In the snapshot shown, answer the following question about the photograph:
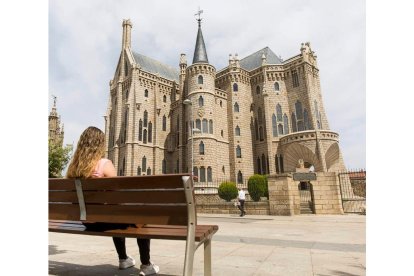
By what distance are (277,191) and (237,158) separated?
19.6 metres

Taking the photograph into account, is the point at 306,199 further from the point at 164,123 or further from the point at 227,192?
the point at 164,123

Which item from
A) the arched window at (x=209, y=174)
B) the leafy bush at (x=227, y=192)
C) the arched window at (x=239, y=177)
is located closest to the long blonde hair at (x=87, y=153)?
the leafy bush at (x=227, y=192)

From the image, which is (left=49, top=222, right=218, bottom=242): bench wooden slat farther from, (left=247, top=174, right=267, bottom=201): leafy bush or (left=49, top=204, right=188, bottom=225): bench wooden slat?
(left=247, top=174, right=267, bottom=201): leafy bush


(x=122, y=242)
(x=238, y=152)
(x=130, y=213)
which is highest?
(x=238, y=152)

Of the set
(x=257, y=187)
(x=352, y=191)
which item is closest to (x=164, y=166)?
(x=257, y=187)

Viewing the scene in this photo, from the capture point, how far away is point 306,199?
79.7ft

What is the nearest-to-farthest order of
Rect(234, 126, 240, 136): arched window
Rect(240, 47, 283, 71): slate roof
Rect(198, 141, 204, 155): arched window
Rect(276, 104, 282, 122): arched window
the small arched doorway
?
1. the small arched doorway
2. Rect(198, 141, 204, 155): arched window
3. Rect(276, 104, 282, 122): arched window
4. Rect(234, 126, 240, 136): arched window
5. Rect(240, 47, 283, 71): slate roof

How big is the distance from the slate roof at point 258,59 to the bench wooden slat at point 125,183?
4036 cm

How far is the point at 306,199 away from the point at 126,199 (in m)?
23.8

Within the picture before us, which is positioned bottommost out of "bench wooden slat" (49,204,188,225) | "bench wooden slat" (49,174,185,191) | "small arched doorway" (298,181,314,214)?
"small arched doorway" (298,181,314,214)

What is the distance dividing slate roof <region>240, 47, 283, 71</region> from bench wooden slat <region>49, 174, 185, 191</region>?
40358 mm

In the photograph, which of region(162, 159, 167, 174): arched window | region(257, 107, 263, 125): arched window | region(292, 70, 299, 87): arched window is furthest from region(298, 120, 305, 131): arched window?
region(162, 159, 167, 174): arched window

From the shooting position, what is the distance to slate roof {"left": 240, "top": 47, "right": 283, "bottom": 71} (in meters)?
41.4
